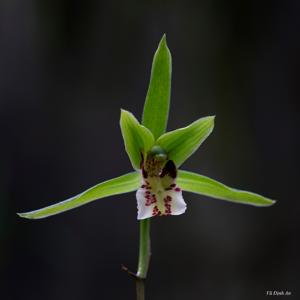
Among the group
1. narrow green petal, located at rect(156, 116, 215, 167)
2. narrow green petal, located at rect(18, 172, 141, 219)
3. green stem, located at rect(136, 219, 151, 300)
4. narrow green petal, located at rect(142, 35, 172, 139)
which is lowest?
green stem, located at rect(136, 219, 151, 300)

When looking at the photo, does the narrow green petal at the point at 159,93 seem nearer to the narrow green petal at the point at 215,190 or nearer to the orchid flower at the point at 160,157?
the orchid flower at the point at 160,157

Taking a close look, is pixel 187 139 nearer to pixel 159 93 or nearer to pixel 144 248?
pixel 159 93

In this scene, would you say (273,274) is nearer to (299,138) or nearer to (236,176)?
(236,176)

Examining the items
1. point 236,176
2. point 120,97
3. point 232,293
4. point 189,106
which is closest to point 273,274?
point 232,293

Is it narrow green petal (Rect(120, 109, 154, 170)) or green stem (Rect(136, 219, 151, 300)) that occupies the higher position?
narrow green petal (Rect(120, 109, 154, 170))

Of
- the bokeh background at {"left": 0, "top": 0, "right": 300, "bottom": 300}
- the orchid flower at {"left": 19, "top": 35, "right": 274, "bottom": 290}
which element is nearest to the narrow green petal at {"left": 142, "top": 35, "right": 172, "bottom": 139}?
the orchid flower at {"left": 19, "top": 35, "right": 274, "bottom": 290}

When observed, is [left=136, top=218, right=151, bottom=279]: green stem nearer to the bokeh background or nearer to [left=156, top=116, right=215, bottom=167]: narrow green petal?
[left=156, top=116, right=215, bottom=167]: narrow green petal
